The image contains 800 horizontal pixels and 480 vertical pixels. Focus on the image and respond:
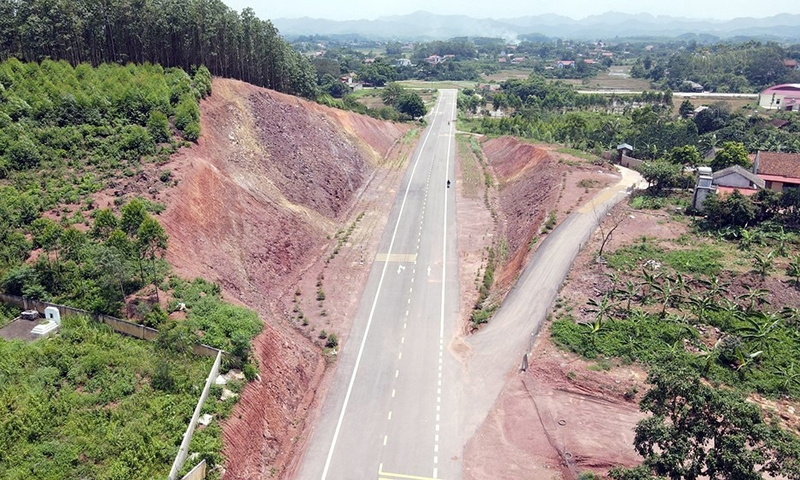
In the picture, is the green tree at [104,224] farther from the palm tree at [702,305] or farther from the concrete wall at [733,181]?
the concrete wall at [733,181]

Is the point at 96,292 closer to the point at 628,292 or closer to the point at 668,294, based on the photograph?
the point at 628,292

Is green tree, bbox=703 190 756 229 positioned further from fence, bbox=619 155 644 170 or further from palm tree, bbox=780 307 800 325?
fence, bbox=619 155 644 170

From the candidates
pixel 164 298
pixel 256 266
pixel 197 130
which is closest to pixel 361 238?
pixel 256 266

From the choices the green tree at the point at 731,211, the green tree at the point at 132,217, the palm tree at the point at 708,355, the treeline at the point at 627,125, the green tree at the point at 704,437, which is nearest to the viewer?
the green tree at the point at 704,437

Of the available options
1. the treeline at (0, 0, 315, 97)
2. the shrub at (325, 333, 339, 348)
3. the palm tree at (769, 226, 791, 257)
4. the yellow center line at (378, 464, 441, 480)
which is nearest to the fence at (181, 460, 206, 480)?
the yellow center line at (378, 464, 441, 480)

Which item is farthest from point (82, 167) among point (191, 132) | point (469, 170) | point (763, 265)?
point (763, 265)

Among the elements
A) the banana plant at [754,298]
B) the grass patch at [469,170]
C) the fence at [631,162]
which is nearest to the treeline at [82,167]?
the grass patch at [469,170]
